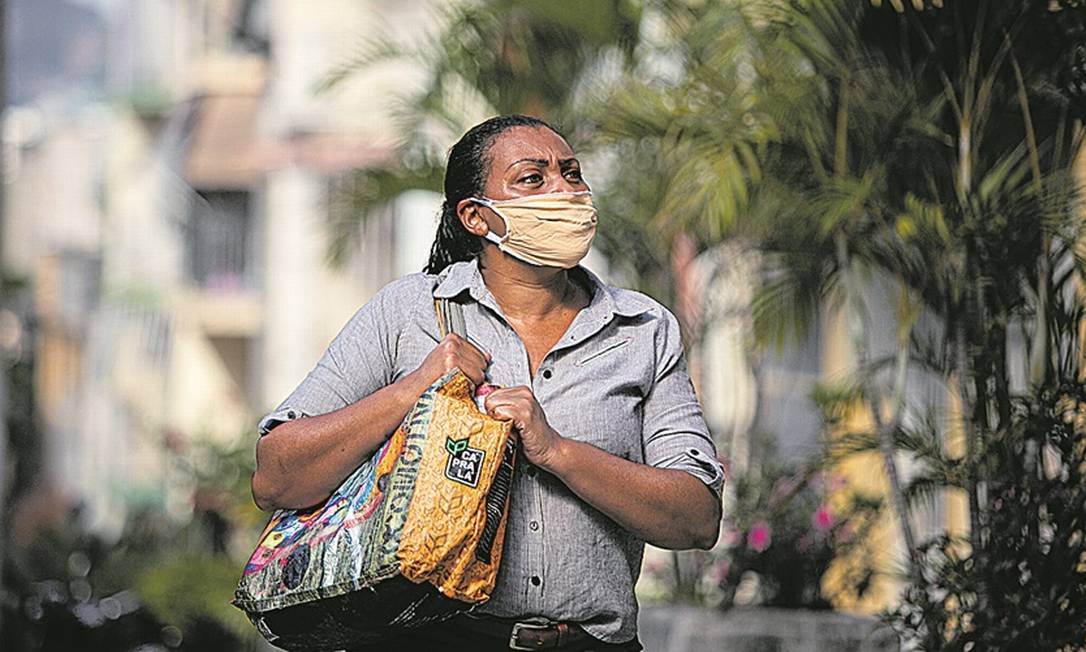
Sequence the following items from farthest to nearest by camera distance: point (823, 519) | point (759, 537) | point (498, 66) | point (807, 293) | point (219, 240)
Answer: point (219, 240)
point (498, 66)
point (759, 537)
point (823, 519)
point (807, 293)

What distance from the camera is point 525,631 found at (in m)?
3.66

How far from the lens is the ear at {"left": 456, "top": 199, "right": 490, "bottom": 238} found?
3.91 m

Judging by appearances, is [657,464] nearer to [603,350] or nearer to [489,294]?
[603,350]

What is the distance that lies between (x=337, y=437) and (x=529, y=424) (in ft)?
1.14

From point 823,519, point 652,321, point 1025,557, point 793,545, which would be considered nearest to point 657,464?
point 652,321

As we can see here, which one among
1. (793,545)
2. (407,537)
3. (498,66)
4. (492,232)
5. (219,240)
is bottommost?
(793,545)

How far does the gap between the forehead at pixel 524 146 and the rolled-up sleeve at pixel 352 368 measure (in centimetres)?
33

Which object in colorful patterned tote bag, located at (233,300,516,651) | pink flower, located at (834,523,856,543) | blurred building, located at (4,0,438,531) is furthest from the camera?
blurred building, located at (4,0,438,531)

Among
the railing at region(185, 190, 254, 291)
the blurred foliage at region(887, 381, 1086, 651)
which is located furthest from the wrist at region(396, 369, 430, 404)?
the railing at region(185, 190, 254, 291)

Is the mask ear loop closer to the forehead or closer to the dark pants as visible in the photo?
the forehead

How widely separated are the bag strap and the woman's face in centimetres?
16

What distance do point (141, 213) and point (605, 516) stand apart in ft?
93.4

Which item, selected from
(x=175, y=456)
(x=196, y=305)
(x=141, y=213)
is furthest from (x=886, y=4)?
(x=141, y=213)

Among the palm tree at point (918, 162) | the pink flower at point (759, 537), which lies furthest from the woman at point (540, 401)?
the pink flower at point (759, 537)
